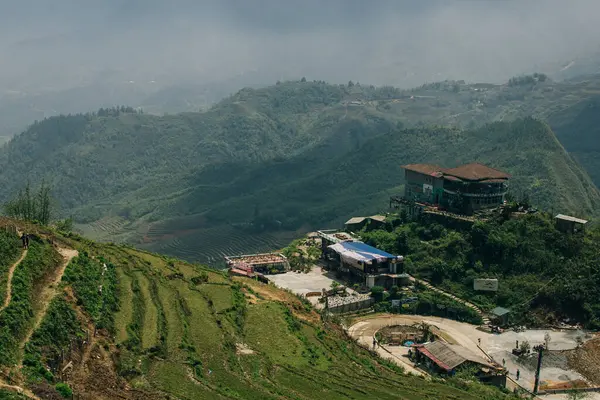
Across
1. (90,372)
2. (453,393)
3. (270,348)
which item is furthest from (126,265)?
(453,393)

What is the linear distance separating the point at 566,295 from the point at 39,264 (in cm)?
5084

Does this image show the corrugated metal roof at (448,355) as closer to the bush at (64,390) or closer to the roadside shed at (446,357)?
the roadside shed at (446,357)

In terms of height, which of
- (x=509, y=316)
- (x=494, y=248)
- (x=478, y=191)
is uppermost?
(x=478, y=191)

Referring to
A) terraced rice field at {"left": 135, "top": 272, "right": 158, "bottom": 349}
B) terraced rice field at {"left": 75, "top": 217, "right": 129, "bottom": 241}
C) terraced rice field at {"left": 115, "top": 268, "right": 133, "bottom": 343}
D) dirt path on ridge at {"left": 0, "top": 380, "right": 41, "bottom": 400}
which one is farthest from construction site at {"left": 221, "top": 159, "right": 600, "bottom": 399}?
terraced rice field at {"left": 75, "top": 217, "right": 129, "bottom": 241}

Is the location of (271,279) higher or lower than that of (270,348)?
lower

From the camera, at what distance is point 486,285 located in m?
70.3

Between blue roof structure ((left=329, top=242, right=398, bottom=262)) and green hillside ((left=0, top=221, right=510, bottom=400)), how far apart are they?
887 inches

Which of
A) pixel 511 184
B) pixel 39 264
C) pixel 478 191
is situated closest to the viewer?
pixel 39 264

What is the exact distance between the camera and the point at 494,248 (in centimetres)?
7475

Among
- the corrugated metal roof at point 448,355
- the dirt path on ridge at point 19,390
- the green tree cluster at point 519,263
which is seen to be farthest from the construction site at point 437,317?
the dirt path on ridge at point 19,390

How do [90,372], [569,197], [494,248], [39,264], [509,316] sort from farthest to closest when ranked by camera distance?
[569,197] < [494,248] < [509,316] < [39,264] < [90,372]

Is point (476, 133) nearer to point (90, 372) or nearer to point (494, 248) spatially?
point (494, 248)

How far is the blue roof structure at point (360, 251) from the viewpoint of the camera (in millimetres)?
75938

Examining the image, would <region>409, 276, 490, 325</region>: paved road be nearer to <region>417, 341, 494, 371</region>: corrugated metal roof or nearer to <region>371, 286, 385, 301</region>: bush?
<region>371, 286, 385, 301</region>: bush
